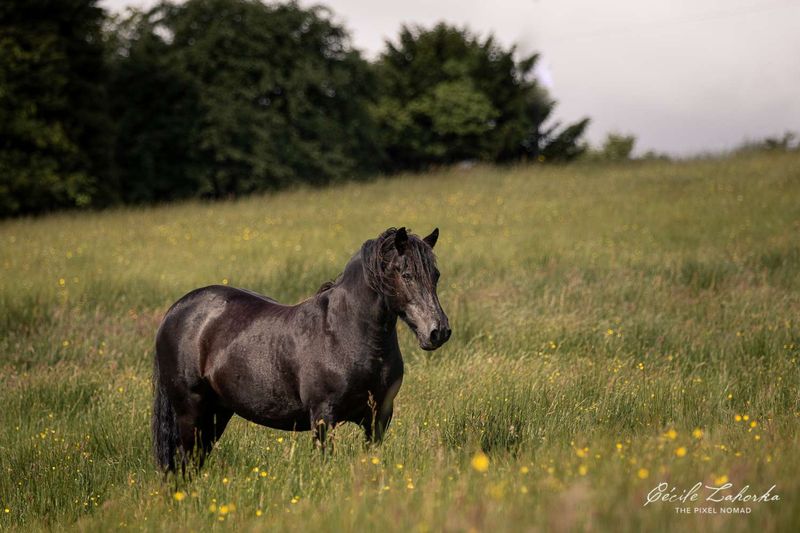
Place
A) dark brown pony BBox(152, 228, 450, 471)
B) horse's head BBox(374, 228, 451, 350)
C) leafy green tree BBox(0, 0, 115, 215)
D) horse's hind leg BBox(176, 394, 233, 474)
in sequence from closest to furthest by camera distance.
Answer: horse's head BBox(374, 228, 451, 350) < dark brown pony BBox(152, 228, 450, 471) < horse's hind leg BBox(176, 394, 233, 474) < leafy green tree BBox(0, 0, 115, 215)

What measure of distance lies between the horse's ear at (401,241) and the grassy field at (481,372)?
1.23m

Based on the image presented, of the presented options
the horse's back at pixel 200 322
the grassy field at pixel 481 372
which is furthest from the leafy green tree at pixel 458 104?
the horse's back at pixel 200 322

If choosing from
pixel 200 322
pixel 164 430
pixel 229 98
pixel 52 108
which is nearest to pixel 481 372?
pixel 200 322

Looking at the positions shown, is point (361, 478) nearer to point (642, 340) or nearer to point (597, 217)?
point (642, 340)

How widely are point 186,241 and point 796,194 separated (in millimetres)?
15326

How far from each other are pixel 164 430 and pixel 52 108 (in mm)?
24240

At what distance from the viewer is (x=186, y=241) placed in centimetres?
1641

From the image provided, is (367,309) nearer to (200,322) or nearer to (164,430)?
(200,322)

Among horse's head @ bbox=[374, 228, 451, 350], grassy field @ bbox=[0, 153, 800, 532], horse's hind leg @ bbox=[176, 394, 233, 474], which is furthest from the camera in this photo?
horse's hind leg @ bbox=[176, 394, 233, 474]

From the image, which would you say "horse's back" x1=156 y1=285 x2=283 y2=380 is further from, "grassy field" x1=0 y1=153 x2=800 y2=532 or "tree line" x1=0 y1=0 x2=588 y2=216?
"tree line" x1=0 y1=0 x2=588 y2=216

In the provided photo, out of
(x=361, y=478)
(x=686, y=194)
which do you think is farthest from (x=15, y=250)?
(x=686, y=194)

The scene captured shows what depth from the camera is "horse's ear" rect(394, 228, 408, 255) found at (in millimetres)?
4199

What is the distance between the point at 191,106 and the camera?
108 ft

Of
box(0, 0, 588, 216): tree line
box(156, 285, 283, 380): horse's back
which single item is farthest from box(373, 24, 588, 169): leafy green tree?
box(156, 285, 283, 380): horse's back
